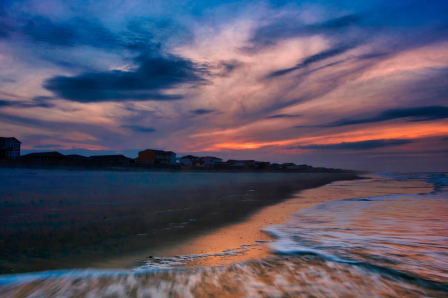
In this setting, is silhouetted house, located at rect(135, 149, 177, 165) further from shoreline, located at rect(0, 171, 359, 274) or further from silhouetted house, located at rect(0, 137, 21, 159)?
shoreline, located at rect(0, 171, 359, 274)

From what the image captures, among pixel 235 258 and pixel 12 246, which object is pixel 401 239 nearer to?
pixel 235 258

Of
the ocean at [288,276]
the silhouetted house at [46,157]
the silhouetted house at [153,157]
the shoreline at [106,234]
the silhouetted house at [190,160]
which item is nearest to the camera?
the ocean at [288,276]

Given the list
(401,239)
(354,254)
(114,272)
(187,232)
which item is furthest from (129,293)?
(401,239)

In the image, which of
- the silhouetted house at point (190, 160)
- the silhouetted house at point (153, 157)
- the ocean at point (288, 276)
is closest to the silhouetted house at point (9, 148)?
the silhouetted house at point (153, 157)

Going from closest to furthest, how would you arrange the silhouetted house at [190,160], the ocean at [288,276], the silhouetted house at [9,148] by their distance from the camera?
the ocean at [288,276]
the silhouetted house at [9,148]
the silhouetted house at [190,160]

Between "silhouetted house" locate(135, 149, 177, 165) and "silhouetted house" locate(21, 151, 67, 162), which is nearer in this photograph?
"silhouetted house" locate(21, 151, 67, 162)

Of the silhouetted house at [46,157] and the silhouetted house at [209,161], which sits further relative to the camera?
the silhouetted house at [209,161]

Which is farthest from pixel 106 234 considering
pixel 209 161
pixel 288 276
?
pixel 209 161

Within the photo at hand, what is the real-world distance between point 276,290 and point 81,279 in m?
2.67

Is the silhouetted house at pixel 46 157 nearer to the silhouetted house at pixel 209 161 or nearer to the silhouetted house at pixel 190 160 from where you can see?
the silhouetted house at pixel 190 160

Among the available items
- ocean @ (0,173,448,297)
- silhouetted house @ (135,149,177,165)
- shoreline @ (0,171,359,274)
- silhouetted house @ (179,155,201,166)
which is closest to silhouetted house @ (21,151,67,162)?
silhouetted house @ (135,149,177,165)

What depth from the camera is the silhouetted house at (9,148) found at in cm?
4147

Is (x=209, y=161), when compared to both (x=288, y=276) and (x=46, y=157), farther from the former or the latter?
(x=288, y=276)

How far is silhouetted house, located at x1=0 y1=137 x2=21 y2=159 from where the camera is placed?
4147 cm
